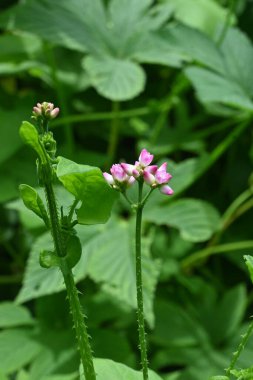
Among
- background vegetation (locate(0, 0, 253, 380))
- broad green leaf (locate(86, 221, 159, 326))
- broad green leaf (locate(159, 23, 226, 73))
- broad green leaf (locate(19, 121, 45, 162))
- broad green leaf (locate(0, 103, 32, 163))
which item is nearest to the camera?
broad green leaf (locate(19, 121, 45, 162))

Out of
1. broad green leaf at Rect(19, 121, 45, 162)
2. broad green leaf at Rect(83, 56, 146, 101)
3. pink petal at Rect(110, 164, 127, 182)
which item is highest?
broad green leaf at Rect(83, 56, 146, 101)

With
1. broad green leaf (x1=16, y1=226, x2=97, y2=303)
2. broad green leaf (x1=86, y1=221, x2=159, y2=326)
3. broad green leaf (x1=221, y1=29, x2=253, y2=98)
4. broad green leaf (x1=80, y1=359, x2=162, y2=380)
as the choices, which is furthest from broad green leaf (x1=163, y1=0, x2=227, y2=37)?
broad green leaf (x1=80, y1=359, x2=162, y2=380)

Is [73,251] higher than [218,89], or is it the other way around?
[218,89]

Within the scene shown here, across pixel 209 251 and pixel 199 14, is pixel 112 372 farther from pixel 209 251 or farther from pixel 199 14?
pixel 199 14

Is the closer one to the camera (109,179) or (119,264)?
(109,179)

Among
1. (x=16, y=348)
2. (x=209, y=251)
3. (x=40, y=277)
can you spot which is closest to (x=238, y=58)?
(x=209, y=251)

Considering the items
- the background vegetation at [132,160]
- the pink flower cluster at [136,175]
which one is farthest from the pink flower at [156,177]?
the background vegetation at [132,160]

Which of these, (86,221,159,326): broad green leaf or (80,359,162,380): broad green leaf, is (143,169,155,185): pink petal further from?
(86,221,159,326): broad green leaf

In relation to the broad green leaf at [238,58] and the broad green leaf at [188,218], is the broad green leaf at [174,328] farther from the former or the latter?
the broad green leaf at [238,58]
